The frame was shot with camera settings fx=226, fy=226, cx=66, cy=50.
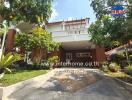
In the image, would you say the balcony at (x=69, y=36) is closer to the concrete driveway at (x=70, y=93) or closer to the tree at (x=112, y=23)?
the tree at (x=112, y=23)

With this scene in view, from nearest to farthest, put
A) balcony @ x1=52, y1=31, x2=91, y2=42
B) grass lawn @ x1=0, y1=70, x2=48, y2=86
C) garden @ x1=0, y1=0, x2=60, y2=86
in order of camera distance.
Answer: grass lawn @ x1=0, y1=70, x2=48, y2=86, garden @ x1=0, y1=0, x2=60, y2=86, balcony @ x1=52, y1=31, x2=91, y2=42

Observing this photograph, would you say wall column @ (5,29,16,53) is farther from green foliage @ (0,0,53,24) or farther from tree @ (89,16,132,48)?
tree @ (89,16,132,48)

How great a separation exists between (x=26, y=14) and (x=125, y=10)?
764 cm

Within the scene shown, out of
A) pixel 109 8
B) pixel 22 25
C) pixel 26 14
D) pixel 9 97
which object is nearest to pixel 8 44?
pixel 22 25

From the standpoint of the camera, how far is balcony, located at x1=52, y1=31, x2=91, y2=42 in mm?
29119

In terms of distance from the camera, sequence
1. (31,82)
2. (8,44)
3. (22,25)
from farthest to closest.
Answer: (8,44) → (22,25) → (31,82)

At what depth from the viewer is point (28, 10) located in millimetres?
17438

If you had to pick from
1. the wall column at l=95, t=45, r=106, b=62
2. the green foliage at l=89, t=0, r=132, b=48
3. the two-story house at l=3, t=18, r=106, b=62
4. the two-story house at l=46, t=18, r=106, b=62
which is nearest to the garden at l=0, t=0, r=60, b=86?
the two-story house at l=3, t=18, r=106, b=62

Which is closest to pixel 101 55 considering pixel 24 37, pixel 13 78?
pixel 24 37

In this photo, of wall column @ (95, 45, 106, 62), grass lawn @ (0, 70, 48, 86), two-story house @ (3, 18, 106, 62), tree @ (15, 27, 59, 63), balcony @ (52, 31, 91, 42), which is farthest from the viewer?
wall column @ (95, 45, 106, 62)

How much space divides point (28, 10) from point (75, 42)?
14.1 meters

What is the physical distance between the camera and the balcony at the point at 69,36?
95.5 ft

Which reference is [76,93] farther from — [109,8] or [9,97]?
[109,8]

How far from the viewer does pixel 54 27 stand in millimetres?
35531
